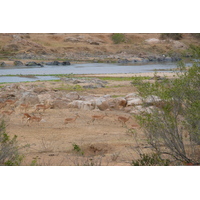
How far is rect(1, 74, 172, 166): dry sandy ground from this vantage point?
309 inches

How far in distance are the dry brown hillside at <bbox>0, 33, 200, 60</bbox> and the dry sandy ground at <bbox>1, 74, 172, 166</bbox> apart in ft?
118

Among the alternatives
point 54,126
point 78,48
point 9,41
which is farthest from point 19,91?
point 78,48

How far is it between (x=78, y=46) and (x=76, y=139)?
4751cm

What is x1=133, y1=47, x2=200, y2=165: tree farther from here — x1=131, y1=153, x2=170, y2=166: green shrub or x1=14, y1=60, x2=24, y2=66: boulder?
x1=14, y1=60, x2=24, y2=66: boulder

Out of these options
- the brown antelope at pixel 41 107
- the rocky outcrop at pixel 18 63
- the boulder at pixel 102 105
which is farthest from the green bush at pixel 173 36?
the brown antelope at pixel 41 107

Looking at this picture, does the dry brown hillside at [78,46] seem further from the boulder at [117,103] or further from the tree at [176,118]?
the tree at [176,118]

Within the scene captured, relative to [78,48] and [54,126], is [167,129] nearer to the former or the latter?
[54,126]

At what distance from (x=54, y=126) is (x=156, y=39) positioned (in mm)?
47575

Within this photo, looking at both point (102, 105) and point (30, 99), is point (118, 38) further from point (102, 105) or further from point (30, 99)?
point (102, 105)

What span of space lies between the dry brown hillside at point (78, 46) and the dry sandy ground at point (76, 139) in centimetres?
3605

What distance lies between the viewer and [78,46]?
5656cm

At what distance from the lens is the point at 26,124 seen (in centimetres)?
1198

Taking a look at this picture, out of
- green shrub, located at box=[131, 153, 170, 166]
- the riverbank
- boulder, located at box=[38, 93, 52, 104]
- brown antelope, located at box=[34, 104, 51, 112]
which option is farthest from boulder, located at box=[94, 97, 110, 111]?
the riverbank

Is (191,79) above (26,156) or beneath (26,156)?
above
